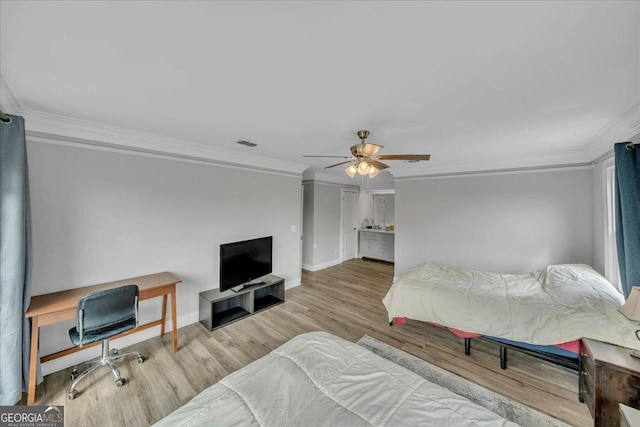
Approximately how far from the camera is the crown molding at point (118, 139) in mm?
2055

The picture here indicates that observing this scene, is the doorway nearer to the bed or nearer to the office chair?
the bed

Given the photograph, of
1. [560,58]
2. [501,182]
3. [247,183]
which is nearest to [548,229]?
[501,182]

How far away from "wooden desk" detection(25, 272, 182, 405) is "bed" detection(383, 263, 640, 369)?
2.67 m

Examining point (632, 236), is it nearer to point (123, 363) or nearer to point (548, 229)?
point (548, 229)

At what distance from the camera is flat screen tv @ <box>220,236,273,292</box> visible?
10.3 ft

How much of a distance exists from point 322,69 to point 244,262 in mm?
2809

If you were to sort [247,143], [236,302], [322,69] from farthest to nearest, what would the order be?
[236,302] < [247,143] < [322,69]

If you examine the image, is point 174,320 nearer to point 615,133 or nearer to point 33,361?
point 33,361

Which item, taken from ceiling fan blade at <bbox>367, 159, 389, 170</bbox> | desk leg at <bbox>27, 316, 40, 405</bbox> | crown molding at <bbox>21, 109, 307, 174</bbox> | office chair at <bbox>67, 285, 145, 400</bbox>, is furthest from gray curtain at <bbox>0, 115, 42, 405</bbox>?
ceiling fan blade at <bbox>367, 159, 389, 170</bbox>

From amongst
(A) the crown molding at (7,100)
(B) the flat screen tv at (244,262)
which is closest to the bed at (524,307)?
(B) the flat screen tv at (244,262)

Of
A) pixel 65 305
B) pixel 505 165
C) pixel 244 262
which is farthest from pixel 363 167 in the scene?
pixel 65 305

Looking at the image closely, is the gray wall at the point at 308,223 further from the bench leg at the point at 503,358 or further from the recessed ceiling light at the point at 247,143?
the bench leg at the point at 503,358

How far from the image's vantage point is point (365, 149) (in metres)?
2.21

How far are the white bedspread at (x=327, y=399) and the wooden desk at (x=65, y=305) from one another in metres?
1.70
